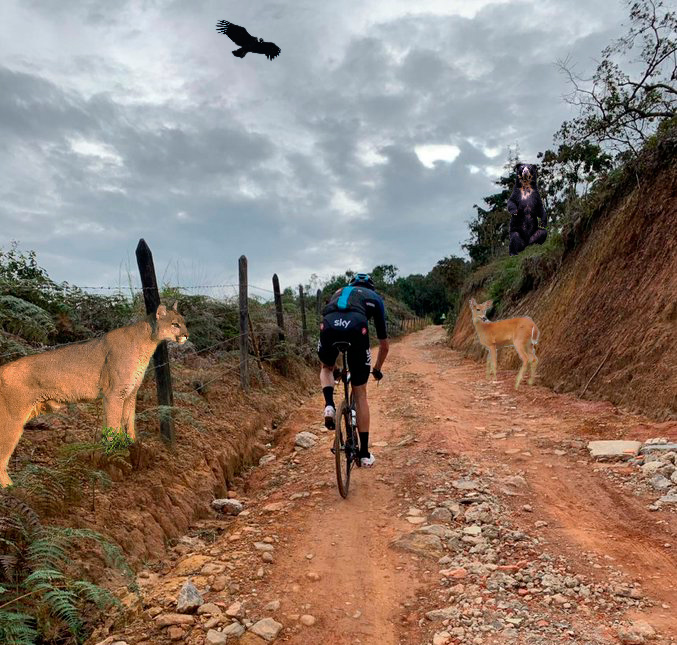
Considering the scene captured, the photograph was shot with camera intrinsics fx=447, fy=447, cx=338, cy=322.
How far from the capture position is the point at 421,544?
3.72m

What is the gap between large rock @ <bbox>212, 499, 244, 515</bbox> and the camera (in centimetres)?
499

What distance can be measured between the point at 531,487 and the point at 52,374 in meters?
4.59

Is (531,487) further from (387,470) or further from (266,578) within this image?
(266,578)

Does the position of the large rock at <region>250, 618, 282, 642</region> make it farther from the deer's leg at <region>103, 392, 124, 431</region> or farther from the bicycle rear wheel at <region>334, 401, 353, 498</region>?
the deer's leg at <region>103, 392, 124, 431</region>

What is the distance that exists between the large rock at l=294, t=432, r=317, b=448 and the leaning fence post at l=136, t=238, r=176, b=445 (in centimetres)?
226

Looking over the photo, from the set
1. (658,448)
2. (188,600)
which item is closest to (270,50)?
(188,600)

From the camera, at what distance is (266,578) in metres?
3.37

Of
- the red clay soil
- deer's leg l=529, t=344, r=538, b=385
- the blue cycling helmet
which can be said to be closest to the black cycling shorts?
the blue cycling helmet

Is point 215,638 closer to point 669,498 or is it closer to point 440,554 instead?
point 440,554

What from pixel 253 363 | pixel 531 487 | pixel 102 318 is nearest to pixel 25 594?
pixel 531 487

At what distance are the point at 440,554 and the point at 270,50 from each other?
538 centimetres

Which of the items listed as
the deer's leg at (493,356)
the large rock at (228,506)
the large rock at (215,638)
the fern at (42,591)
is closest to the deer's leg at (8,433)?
the fern at (42,591)

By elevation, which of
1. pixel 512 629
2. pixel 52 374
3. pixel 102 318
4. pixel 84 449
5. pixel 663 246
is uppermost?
pixel 663 246

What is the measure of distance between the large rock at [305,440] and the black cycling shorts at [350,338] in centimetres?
266
